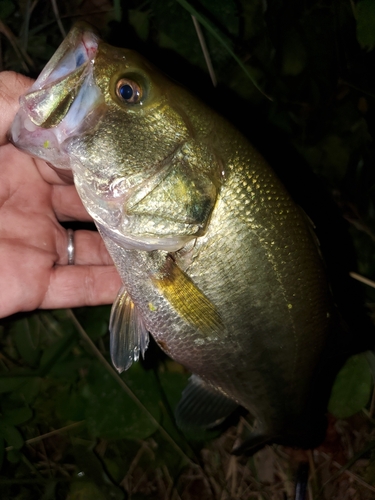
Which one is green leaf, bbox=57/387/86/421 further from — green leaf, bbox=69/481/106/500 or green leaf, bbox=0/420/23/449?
green leaf, bbox=69/481/106/500

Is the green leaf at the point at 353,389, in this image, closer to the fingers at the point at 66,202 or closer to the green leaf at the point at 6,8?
the fingers at the point at 66,202

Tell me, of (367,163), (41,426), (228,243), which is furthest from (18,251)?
(367,163)

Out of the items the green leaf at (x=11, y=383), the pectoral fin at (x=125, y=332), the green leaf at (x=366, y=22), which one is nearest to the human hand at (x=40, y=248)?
the pectoral fin at (x=125, y=332)

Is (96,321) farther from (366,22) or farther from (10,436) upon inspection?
(366,22)

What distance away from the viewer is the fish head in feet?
4.03

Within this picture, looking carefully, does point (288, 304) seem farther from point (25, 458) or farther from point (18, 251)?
point (25, 458)

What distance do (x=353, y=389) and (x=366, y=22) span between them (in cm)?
250

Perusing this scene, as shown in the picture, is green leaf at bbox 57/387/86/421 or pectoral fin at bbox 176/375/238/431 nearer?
pectoral fin at bbox 176/375/238/431

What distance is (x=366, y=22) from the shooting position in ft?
8.77

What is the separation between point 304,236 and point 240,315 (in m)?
0.38

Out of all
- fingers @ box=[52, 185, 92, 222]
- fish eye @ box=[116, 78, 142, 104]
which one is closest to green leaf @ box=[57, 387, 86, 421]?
fingers @ box=[52, 185, 92, 222]

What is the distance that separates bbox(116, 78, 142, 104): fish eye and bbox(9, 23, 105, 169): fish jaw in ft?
0.22

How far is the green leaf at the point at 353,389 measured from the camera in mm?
2807

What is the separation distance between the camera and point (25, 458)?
9.19ft
